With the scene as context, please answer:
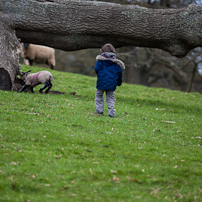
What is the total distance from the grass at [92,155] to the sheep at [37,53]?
31.3 ft

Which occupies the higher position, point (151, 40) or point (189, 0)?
point (189, 0)

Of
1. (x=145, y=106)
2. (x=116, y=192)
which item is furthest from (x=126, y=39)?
(x=116, y=192)

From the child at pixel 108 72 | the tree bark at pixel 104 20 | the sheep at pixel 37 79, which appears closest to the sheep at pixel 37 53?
the tree bark at pixel 104 20

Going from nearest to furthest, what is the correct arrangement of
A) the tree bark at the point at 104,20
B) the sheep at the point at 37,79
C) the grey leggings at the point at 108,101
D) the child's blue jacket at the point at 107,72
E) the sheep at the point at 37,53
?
the child's blue jacket at the point at 107,72, the grey leggings at the point at 108,101, the sheep at the point at 37,79, the tree bark at the point at 104,20, the sheep at the point at 37,53

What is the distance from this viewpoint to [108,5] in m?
11.4

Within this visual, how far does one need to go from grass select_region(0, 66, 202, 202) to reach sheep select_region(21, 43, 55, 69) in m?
9.53

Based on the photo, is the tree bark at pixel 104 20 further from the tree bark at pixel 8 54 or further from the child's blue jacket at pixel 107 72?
the child's blue jacket at pixel 107 72

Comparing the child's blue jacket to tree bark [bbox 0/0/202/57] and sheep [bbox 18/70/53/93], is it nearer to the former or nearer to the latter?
sheep [bbox 18/70/53/93]

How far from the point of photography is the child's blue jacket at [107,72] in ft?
26.8

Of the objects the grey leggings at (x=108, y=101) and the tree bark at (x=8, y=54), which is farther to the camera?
the tree bark at (x=8, y=54)

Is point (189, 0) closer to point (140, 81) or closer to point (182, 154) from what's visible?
point (140, 81)

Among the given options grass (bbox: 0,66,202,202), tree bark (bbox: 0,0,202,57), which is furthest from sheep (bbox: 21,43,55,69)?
grass (bbox: 0,66,202,202)

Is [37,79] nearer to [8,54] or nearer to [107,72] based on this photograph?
[8,54]

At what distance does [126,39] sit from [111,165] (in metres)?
7.81
